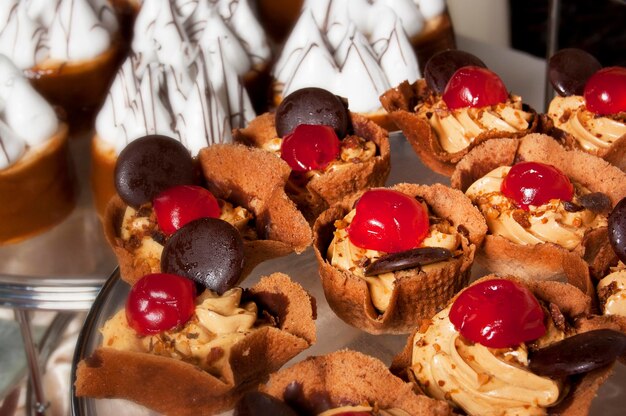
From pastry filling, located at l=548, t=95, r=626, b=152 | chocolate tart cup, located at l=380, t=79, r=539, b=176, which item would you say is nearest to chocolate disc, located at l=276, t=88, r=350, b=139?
chocolate tart cup, located at l=380, t=79, r=539, b=176

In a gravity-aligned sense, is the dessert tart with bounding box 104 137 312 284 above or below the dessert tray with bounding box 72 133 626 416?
above

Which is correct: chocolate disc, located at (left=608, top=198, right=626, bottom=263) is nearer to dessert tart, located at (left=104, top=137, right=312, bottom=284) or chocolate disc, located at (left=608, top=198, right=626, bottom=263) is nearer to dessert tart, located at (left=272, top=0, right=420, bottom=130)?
dessert tart, located at (left=104, top=137, right=312, bottom=284)

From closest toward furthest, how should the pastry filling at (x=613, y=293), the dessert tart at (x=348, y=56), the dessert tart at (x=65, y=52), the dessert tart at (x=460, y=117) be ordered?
the pastry filling at (x=613, y=293)
the dessert tart at (x=460, y=117)
the dessert tart at (x=348, y=56)
the dessert tart at (x=65, y=52)

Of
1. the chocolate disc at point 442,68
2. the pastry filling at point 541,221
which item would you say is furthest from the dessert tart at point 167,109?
the pastry filling at point 541,221

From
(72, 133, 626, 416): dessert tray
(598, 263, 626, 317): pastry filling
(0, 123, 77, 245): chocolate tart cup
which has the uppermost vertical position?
(598, 263, 626, 317): pastry filling

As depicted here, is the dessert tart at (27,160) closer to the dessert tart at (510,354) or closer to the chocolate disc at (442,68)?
the chocolate disc at (442,68)

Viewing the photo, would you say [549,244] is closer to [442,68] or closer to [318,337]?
[318,337]
